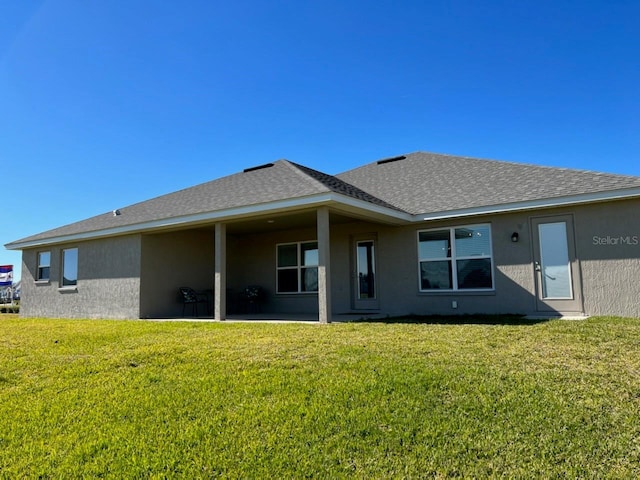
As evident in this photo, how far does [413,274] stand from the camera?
1125cm

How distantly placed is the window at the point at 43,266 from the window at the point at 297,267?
8.64m

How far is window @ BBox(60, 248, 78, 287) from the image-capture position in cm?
1463

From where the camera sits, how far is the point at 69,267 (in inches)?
587

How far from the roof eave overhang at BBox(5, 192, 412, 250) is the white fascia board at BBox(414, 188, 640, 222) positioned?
0.79 meters

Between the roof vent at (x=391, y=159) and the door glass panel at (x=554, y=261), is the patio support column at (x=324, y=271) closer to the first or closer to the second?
the door glass panel at (x=554, y=261)

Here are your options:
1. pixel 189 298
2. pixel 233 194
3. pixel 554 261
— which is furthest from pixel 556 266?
pixel 189 298

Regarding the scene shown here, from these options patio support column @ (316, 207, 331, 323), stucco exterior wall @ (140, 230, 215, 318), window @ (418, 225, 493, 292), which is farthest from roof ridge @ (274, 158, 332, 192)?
stucco exterior wall @ (140, 230, 215, 318)

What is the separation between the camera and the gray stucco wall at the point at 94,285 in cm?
1273

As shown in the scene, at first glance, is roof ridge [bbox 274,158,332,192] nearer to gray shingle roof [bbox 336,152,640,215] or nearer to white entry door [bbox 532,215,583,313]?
gray shingle roof [bbox 336,152,640,215]

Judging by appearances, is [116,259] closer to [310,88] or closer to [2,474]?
[310,88]

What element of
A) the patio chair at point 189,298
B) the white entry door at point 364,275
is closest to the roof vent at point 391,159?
the white entry door at point 364,275

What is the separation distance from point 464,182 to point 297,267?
5589 millimetres

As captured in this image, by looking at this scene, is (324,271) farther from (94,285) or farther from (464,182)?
(94,285)

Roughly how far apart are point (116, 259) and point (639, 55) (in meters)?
15.7
